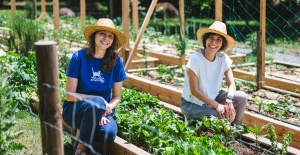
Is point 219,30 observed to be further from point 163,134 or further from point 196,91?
point 163,134

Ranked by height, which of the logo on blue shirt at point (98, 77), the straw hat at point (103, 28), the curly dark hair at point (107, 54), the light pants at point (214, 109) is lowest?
the light pants at point (214, 109)

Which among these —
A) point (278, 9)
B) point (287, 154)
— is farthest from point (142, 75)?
point (278, 9)

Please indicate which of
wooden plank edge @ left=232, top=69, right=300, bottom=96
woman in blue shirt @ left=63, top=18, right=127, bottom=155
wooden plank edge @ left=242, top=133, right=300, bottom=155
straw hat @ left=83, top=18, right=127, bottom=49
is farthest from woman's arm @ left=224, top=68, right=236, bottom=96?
wooden plank edge @ left=232, top=69, right=300, bottom=96

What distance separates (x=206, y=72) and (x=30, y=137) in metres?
1.79

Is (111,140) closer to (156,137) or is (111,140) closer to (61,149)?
(156,137)

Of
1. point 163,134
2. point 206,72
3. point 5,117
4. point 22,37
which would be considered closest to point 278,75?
point 206,72

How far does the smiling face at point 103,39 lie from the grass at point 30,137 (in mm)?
894

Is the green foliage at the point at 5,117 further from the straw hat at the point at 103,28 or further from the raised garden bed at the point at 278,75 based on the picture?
the raised garden bed at the point at 278,75

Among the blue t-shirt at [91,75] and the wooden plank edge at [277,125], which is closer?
the blue t-shirt at [91,75]

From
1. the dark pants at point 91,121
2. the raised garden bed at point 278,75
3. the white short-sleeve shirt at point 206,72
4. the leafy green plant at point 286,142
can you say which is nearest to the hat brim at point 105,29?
the dark pants at point 91,121

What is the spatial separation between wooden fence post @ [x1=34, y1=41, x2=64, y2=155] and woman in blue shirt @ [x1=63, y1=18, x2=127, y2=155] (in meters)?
1.12

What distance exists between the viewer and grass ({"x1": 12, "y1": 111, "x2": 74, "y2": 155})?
15.0 feet

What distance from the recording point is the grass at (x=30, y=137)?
15.0 ft

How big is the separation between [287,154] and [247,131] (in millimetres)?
416
